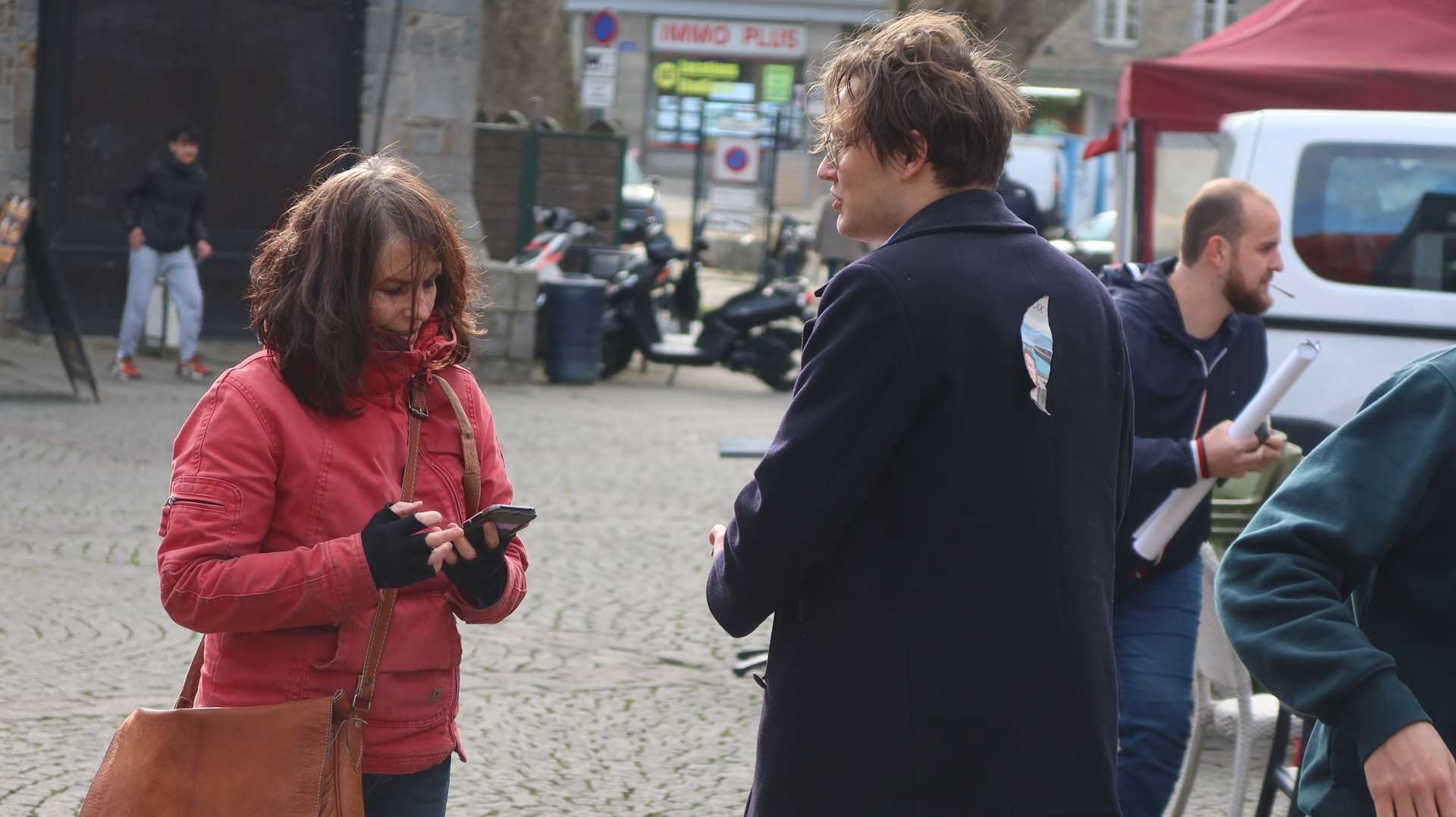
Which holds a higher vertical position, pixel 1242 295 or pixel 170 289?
pixel 1242 295

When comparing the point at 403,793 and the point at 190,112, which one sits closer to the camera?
the point at 403,793

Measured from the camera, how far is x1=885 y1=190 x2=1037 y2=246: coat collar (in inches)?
88.6

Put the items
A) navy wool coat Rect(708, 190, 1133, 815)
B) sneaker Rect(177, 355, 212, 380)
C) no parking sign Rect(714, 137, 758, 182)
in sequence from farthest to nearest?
no parking sign Rect(714, 137, 758, 182)
sneaker Rect(177, 355, 212, 380)
navy wool coat Rect(708, 190, 1133, 815)

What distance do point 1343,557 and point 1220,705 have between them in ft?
7.50

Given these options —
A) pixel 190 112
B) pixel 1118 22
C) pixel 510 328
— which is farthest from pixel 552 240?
pixel 1118 22

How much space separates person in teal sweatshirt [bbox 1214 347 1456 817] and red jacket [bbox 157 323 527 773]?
1.08 m

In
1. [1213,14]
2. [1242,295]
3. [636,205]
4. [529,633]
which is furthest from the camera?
[1213,14]

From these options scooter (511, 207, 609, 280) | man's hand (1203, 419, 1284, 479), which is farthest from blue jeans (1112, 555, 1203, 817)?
scooter (511, 207, 609, 280)

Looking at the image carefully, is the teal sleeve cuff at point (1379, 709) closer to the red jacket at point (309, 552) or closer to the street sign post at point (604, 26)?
the red jacket at point (309, 552)

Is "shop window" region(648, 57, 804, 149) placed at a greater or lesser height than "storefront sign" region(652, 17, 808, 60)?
lesser

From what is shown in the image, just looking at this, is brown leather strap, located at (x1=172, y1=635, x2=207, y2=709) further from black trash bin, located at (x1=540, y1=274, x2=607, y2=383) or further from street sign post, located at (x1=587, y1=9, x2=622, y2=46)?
street sign post, located at (x1=587, y1=9, x2=622, y2=46)

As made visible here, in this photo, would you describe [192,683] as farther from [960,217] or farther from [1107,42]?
[1107,42]

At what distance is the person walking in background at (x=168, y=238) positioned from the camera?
11.3 meters

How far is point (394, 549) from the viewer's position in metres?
2.29
